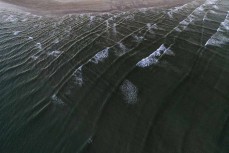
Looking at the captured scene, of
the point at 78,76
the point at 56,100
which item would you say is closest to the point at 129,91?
the point at 78,76

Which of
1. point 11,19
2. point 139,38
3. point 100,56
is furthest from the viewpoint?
point 11,19

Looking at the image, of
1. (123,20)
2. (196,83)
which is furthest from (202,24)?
(196,83)

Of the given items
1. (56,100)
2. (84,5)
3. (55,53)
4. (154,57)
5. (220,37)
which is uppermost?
(220,37)

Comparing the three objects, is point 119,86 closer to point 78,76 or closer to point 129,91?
point 129,91

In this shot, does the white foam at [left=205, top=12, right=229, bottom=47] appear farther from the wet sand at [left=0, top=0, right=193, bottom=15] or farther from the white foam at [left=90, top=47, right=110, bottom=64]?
the wet sand at [left=0, top=0, right=193, bottom=15]

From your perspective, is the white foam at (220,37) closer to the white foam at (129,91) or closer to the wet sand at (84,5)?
the white foam at (129,91)

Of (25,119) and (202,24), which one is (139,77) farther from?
(202,24)

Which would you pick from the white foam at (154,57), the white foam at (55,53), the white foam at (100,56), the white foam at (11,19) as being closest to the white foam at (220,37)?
the white foam at (154,57)
